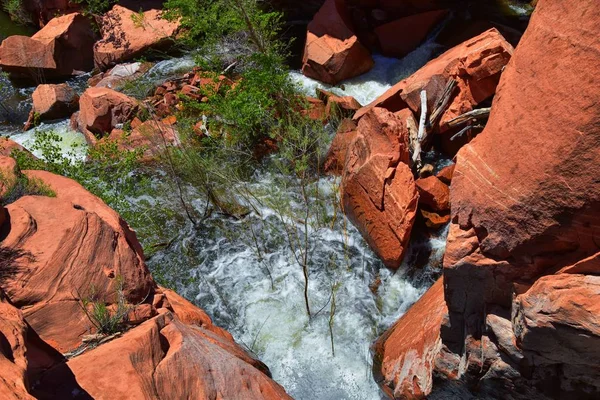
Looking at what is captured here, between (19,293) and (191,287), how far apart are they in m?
2.45

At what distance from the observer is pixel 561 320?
275 cm

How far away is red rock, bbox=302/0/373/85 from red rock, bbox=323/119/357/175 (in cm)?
206

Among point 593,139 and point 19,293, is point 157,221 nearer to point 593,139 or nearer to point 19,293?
point 19,293

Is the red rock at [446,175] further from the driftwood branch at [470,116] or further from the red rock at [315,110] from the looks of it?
the red rock at [315,110]

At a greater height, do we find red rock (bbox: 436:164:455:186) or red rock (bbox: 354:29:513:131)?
red rock (bbox: 354:29:513:131)

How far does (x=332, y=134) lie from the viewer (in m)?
7.48

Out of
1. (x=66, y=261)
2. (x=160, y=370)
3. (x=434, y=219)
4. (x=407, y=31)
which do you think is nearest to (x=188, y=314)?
(x=66, y=261)

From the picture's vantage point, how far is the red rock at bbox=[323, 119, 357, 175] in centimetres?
675

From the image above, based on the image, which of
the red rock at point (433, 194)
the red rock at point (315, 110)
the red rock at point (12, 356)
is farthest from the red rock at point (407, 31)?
the red rock at point (12, 356)

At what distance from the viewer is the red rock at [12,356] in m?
2.02

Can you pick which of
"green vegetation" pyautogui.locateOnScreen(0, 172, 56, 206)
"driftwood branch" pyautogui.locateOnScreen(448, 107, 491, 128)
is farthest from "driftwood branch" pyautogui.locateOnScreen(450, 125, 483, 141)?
"green vegetation" pyautogui.locateOnScreen(0, 172, 56, 206)

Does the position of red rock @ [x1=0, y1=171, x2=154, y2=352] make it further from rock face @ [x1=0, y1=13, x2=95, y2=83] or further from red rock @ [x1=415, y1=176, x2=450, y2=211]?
rock face @ [x1=0, y1=13, x2=95, y2=83]

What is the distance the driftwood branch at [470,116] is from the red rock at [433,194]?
3.04 feet

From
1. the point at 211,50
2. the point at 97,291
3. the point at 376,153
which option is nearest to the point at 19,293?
the point at 97,291
